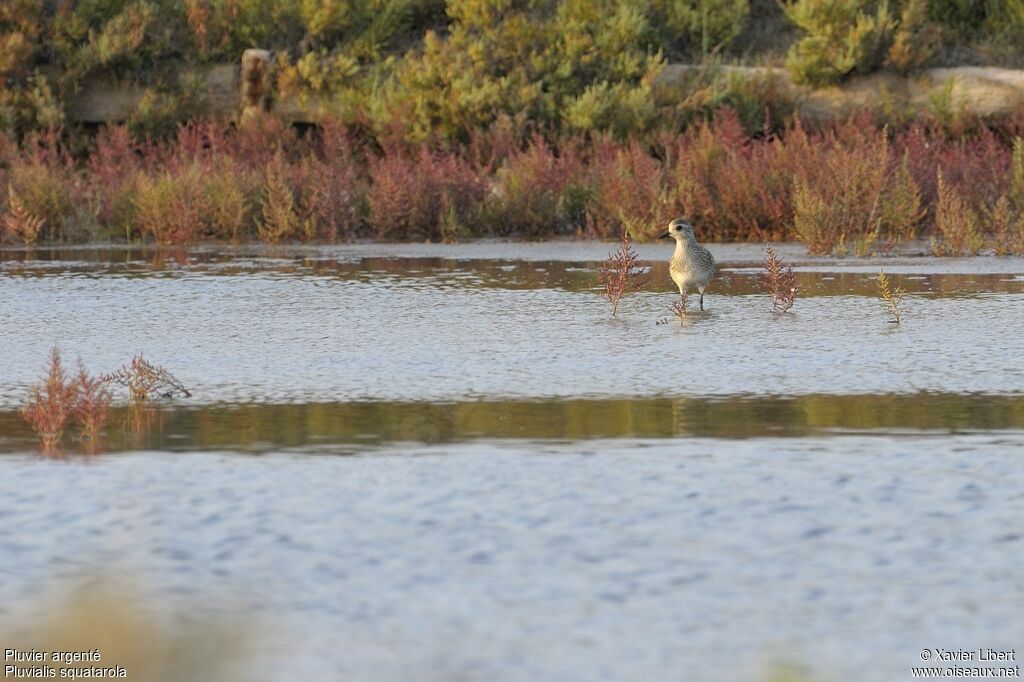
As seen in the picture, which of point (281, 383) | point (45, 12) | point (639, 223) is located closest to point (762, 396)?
point (281, 383)

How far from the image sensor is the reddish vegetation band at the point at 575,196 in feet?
48.6

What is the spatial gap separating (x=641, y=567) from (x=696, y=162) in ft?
40.8

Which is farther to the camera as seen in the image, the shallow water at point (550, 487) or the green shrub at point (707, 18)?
the green shrub at point (707, 18)

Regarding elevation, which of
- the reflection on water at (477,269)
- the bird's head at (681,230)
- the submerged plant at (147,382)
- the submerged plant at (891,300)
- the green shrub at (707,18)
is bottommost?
the submerged plant at (147,382)

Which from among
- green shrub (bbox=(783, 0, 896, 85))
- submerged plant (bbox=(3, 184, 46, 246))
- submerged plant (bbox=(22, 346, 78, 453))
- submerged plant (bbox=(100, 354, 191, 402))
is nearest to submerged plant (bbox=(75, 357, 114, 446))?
submerged plant (bbox=(22, 346, 78, 453))

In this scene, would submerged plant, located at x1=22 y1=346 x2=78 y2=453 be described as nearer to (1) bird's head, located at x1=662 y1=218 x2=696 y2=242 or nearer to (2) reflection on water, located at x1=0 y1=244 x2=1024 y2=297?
(1) bird's head, located at x1=662 y1=218 x2=696 y2=242

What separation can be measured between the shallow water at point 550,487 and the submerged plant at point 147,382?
120 millimetres

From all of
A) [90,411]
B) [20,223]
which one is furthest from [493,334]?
[20,223]

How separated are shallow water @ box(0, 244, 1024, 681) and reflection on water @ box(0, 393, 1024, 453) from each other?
23 mm

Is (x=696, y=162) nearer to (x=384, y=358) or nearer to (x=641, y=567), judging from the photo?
(x=384, y=358)

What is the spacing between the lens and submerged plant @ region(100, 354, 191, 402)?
701 centimetres

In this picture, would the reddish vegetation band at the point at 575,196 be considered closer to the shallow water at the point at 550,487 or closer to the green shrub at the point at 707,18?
the green shrub at the point at 707,18

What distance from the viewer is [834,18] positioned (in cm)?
2053

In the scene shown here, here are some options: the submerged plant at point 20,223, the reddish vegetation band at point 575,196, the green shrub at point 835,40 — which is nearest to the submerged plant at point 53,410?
the reddish vegetation band at point 575,196
